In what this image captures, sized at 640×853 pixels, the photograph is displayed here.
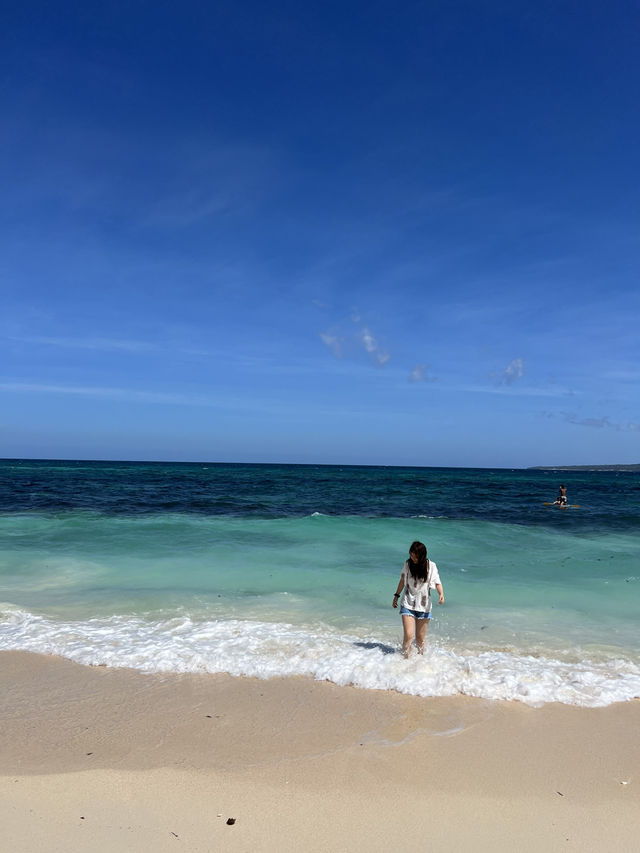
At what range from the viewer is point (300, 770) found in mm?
4191

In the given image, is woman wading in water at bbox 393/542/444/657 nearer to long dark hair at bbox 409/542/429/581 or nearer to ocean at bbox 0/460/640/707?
long dark hair at bbox 409/542/429/581

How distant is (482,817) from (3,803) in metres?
3.18

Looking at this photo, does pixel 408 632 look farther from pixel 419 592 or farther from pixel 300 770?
pixel 300 770

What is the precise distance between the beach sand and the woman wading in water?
1.06m

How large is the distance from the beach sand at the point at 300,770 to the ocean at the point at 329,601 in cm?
53

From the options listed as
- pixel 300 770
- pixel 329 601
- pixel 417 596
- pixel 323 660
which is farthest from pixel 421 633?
pixel 329 601

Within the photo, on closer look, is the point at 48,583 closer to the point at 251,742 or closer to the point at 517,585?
the point at 251,742

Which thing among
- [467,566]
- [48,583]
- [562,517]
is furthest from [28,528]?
[562,517]

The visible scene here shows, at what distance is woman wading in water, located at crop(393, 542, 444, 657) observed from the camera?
6.52m

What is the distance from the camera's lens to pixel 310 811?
3.69 meters

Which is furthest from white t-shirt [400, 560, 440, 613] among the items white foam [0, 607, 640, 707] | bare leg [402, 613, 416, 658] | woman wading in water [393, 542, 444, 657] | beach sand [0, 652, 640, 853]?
beach sand [0, 652, 640, 853]

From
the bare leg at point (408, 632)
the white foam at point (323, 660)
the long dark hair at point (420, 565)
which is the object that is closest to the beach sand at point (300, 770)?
the white foam at point (323, 660)

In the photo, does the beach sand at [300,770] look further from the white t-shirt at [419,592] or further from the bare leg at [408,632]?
Result: the white t-shirt at [419,592]

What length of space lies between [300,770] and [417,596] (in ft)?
9.05
